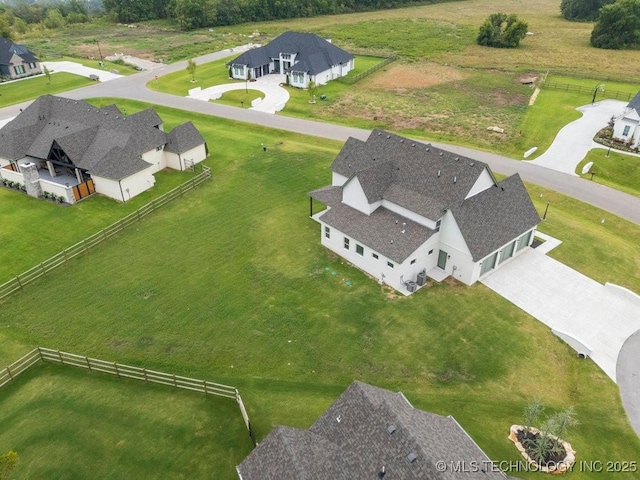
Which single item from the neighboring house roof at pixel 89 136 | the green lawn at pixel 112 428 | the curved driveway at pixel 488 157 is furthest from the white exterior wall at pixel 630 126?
the green lawn at pixel 112 428

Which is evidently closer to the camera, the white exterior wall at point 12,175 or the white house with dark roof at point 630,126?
the white exterior wall at point 12,175

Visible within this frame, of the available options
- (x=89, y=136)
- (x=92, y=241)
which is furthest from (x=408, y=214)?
(x=89, y=136)

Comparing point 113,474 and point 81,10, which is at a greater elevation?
point 81,10

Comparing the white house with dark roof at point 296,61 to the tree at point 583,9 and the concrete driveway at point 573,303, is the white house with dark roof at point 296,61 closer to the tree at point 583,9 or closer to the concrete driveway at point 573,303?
the concrete driveway at point 573,303

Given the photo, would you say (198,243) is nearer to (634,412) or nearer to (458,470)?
(458,470)

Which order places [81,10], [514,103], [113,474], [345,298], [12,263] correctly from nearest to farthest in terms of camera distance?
[113,474], [345,298], [12,263], [514,103], [81,10]

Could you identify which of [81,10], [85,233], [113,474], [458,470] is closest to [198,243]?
[85,233]
